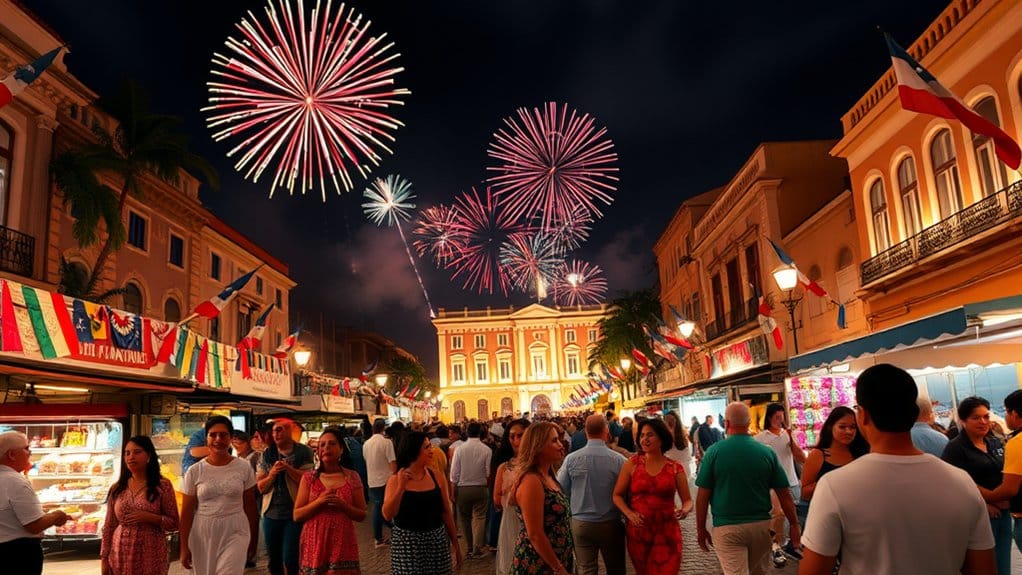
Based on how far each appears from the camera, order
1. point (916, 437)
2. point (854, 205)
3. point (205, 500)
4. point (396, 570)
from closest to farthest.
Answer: point (396, 570) < point (205, 500) < point (916, 437) < point (854, 205)

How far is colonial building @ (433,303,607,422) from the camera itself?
89500mm

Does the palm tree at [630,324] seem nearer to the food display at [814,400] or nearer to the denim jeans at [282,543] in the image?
the food display at [814,400]

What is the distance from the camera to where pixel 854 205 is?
2012 centimetres

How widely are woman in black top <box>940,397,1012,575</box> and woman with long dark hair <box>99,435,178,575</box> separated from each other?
5.90 metres

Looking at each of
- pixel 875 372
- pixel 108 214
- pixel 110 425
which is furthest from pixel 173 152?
pixel 875 372

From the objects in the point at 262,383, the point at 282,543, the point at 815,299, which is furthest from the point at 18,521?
the point at 815,299

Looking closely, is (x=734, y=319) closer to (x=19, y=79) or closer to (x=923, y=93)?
(x=923, y=93)

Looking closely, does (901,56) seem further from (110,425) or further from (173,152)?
(173,152)

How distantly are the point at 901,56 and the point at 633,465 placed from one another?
21.7 ft

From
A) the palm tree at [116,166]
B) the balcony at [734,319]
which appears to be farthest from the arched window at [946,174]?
the palm tree at [116,166]

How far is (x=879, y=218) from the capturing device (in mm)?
18922

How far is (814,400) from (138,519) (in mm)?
10947

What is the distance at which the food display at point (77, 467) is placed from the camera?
10.6 metres

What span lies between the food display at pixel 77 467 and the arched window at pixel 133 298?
1345 cm
